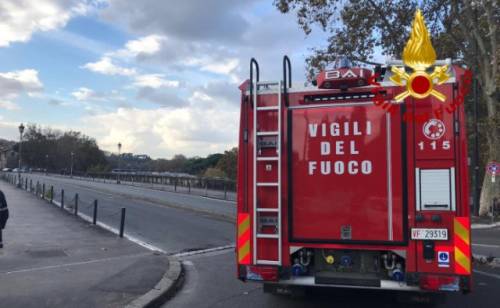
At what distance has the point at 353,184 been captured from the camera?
6.07 metres

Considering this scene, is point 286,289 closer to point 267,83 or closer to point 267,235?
point 267,235

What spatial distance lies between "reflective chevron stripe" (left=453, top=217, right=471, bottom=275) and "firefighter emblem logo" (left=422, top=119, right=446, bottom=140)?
875 mm

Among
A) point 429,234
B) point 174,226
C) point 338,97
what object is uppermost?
point 338,97

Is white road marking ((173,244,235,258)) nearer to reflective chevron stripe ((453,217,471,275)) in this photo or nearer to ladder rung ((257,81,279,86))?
ladder rung ((257,81,279,86))

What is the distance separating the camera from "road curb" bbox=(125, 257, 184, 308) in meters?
7.15

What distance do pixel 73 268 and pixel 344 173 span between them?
18.2ft

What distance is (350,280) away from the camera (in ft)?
19.6

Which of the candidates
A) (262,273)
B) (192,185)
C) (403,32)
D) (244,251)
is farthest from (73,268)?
(192,185)

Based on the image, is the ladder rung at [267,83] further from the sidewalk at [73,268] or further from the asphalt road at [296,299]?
the sidewalk at [73,268]

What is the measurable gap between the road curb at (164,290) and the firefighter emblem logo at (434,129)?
405 cm

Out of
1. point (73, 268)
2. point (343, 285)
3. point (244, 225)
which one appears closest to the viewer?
point (343, 285)

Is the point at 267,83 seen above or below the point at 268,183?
above

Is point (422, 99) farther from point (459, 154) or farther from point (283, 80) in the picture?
point (283, 80)

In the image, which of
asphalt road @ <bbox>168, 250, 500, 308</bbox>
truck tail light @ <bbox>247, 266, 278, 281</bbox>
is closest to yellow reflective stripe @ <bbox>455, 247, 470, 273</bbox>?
asphalt road @ <bbox>168, 250, 500, 308</bbox>
